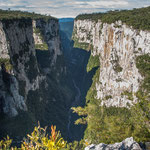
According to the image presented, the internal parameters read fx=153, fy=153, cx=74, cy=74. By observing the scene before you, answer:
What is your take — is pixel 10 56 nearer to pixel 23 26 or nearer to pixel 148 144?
pixel 23 26

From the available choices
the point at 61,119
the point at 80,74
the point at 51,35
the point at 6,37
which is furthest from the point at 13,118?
the point at 80,74

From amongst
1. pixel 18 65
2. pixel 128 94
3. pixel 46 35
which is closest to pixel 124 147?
pixel 128 94

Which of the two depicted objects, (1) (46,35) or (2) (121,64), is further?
(1) (46,35)

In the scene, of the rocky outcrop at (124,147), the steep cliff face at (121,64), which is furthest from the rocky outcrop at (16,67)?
the rocky outcrop at (124,147)

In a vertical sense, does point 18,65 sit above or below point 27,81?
above

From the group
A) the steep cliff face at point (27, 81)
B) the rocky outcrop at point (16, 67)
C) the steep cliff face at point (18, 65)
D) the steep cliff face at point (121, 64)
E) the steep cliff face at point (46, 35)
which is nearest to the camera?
the rocky outcrop at point (16, 67)

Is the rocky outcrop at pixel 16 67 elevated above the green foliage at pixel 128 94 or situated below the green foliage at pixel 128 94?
above

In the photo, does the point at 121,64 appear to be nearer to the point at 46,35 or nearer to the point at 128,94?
the point at 128,94

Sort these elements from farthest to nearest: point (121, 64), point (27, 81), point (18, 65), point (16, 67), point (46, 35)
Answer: point (46, 35), point (27, 81), point (121, 64), point (18, 65), point (16, 67)

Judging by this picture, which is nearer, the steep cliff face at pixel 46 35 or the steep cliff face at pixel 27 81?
the steep cliff face at pixel 27 81

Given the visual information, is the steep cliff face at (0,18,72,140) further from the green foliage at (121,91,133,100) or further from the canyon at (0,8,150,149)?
the green foliage at (121,91,133,100)

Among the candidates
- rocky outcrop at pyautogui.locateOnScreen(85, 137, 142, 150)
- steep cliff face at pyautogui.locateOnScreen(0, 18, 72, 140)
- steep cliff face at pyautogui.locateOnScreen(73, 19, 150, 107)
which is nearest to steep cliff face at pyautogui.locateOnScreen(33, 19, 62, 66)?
steep cliff face at pyautogui.locateOnScreen(0, 18, 72, 140)

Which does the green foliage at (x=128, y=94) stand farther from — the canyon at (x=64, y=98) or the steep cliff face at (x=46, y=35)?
the steep cliff face at (x=46, y=35)
